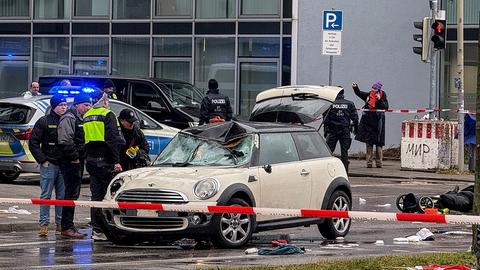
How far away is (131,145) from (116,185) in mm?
1761

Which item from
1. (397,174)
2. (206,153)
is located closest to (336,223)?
(206,153)

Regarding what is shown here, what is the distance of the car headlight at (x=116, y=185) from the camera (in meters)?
14.9

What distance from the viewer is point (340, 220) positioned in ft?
53.2

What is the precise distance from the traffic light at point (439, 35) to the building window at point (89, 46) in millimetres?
10719

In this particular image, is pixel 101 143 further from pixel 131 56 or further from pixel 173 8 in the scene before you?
pixel 131 56

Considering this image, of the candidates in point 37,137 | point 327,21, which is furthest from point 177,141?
point 327,21

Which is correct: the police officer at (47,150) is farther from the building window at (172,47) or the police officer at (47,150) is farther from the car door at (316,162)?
the building window at (172,47)

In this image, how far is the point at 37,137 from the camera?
16.0m

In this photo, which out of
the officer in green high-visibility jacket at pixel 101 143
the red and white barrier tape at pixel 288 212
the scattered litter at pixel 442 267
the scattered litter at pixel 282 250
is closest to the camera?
the scattered litter at pixel 442 267

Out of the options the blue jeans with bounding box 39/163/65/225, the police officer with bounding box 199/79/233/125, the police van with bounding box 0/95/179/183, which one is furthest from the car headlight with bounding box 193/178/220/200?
the police officer with bounding box 199/79/233/125

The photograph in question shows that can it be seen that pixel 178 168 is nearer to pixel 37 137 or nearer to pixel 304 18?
pixel 37 137

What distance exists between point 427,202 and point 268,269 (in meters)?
6.90

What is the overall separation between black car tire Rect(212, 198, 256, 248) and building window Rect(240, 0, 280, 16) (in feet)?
61.2

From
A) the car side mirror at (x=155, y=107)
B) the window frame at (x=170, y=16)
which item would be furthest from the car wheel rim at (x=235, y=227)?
the window frame at (x=170, y=16)
